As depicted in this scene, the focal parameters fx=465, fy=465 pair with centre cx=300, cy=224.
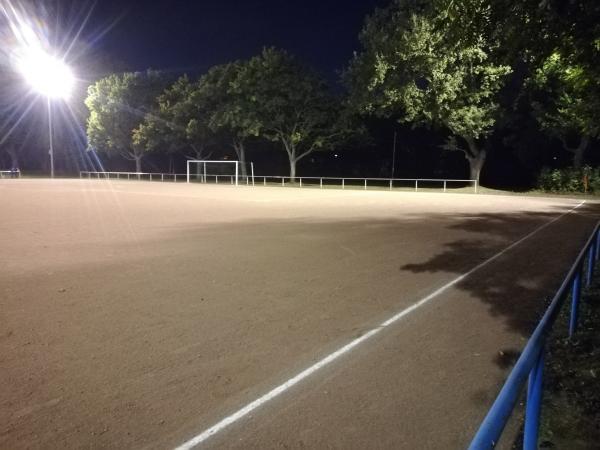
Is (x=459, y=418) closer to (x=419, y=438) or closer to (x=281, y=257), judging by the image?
(x=419, y=438)

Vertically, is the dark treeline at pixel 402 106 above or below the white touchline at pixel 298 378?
above

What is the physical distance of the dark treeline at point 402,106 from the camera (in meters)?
8.66

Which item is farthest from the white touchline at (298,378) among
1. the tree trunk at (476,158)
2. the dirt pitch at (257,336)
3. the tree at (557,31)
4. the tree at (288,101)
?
the tree at (288,101)

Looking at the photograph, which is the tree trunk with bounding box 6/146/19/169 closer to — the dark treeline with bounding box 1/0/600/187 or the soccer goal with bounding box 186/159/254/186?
the dark treeline with bounding box 1/0/600/187

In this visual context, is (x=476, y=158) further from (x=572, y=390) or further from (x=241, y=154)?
(x=572, y=390)

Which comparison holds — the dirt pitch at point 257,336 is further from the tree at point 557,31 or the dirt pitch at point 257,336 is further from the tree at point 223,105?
the tree at point 223,105

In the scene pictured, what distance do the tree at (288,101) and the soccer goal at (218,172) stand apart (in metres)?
7.92

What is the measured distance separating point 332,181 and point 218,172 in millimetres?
15469

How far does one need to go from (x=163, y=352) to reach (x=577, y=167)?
34731 mm

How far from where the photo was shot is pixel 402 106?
34.4 metres

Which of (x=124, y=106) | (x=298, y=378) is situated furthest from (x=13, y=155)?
(x=298, y=378)

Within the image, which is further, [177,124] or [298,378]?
[177,124]

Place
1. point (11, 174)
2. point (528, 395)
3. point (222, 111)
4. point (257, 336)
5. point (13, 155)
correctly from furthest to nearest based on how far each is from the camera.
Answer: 1. point (13, 155)
2. point (11, 174)
3. point (222, 111)
4. point (257, 336)
5. point (528, 395)

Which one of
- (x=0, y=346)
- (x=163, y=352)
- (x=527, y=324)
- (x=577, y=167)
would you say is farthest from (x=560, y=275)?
(x=577, y=167)
